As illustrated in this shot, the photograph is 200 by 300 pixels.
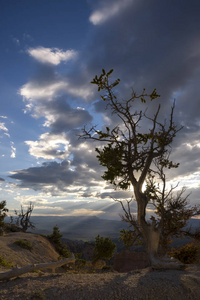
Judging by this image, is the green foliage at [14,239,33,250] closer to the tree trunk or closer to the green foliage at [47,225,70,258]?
the green foliage at [47,225,70,258]

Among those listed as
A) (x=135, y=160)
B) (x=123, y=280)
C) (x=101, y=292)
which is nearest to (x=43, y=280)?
(x=101, y=292)

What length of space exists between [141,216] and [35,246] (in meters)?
19.6

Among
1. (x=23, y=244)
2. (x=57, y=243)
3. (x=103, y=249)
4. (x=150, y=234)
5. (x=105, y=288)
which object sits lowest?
(x=103, y=249)

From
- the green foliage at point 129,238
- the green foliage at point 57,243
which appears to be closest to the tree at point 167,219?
the green foliage at point 129,238

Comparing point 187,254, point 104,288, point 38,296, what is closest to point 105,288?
point 104,288

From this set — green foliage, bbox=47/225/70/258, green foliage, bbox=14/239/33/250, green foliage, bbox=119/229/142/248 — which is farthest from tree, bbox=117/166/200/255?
green foliage, bbox=47/225/70/258

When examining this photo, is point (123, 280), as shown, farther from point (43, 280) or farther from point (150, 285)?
point (43, 280)

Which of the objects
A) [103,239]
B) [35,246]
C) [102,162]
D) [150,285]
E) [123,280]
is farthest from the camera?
[103,239]

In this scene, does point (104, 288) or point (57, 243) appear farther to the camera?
point (57, 243)

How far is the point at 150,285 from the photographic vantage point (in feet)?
27.3

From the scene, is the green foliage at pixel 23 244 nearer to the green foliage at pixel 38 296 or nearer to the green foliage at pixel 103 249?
the green foliage at pixel 103 249

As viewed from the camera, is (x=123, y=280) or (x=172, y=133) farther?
(x=172, y=133)

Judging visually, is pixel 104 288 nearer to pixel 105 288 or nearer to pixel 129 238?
pixel 105 288

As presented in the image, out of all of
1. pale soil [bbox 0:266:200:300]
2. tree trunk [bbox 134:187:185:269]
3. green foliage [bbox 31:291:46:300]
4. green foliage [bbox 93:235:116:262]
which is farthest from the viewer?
green foliage [bbox 93:235:116:262]
